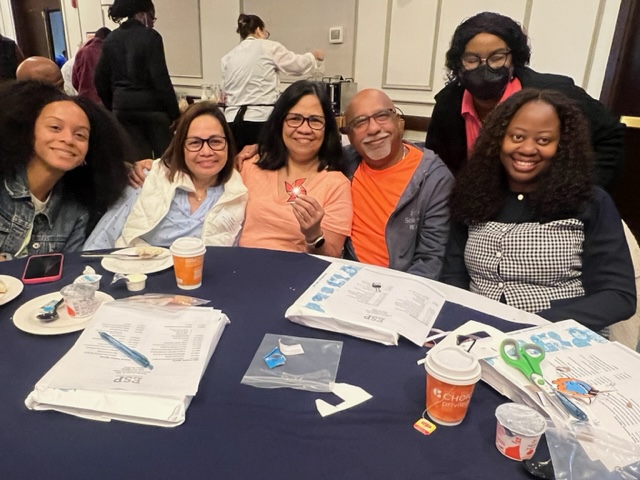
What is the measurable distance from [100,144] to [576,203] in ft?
5.68

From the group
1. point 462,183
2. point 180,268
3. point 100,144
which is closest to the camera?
point 180,268

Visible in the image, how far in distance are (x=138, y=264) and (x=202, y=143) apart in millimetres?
595

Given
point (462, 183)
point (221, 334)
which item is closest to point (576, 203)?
point (462, 183)

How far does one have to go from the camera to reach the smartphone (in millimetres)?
1360

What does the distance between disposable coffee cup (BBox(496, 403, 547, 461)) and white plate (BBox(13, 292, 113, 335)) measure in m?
0.92

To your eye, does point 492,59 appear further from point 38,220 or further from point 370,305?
A: point 38,220

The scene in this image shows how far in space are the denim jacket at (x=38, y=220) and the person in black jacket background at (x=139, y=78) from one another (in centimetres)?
185

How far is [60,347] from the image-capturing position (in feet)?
3.46

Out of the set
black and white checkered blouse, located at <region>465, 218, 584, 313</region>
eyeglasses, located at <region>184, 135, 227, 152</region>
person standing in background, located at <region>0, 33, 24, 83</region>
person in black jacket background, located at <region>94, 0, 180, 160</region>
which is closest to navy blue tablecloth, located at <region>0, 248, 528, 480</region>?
black and white checkered blouse, located at <region>465, 218, 584, 313</region>

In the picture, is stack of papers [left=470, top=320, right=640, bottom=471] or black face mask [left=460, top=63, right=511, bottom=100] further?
black face mask [left=460, top=63, right=511, bottom=100]

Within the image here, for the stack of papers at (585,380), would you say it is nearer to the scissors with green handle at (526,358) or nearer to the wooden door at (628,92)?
the scissors with green handle at (526,358)

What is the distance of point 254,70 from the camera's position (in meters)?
3.79

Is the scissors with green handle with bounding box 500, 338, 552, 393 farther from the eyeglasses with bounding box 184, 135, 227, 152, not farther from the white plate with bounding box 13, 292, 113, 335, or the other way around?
the eyeglasses with bounding box 184, 135, 227, 152

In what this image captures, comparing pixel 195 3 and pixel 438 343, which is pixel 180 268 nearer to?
pixel 438 343
